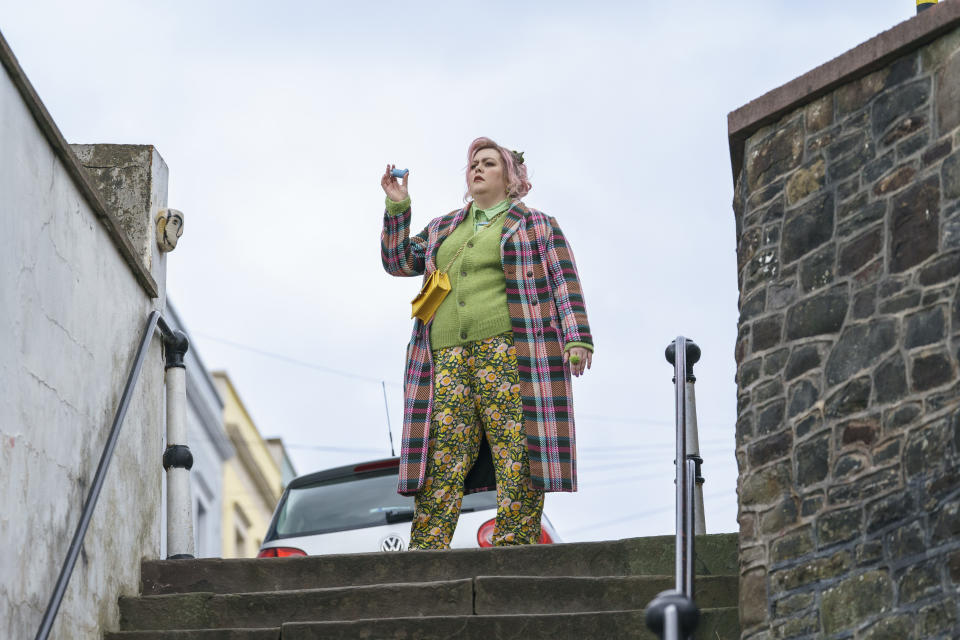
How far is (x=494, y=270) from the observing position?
337 inches

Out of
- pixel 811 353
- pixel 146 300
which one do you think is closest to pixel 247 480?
pixel 146 300

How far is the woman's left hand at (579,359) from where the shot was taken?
27.0 feet

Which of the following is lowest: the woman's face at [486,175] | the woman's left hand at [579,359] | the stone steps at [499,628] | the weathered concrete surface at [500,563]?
the stone steps at [499,628]

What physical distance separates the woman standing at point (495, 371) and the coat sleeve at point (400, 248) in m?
0.01

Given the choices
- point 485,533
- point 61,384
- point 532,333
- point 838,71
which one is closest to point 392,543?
point 485,533

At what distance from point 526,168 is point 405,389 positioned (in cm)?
130

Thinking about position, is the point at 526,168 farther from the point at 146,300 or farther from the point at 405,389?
the point at 146,300

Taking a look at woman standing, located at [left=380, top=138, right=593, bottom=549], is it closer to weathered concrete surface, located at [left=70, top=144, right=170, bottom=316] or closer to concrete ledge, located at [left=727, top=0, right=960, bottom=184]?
concrete ledge, located at [left=727, top=0, right=960, bottom=184]

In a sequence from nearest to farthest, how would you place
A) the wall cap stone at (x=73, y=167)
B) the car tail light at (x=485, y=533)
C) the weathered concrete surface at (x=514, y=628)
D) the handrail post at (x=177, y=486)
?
the wall cap stone at (x=73, y=167), the weathered concrete surface at (x=514, y=628), the handrail post at (x=177, y=486), the car tail light at (x=485, y=533)

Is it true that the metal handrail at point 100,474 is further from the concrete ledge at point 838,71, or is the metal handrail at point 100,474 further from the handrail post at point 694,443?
the concrete ledge at point 838,71

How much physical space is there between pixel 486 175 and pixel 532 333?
0.91 m

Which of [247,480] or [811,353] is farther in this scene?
[247,480]

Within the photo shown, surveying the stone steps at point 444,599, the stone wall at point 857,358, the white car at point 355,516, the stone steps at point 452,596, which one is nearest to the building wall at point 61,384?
the stone steps at point 452,596

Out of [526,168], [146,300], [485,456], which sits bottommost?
[485,456]
